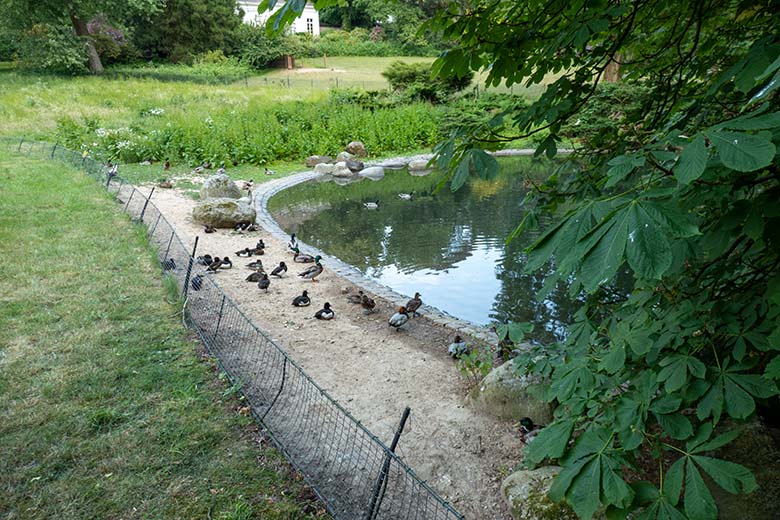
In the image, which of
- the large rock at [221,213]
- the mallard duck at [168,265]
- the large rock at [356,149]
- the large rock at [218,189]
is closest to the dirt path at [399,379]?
the mallard duck at [168,265]

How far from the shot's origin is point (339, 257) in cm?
1146

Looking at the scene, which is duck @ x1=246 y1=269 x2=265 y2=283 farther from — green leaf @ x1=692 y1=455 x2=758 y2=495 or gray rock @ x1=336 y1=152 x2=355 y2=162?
gray rock @ x1=336 y1=152 x2=355 y2=162

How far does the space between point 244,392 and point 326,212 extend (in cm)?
991

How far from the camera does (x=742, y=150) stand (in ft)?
4.92

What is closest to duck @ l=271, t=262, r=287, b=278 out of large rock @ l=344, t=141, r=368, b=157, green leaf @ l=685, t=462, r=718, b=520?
green leaf @ l=685, t=462, r=718, b=520

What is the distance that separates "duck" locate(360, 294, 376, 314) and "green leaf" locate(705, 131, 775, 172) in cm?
646

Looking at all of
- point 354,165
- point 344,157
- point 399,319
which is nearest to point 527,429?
point 399,319

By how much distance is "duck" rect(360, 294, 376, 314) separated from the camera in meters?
7.81

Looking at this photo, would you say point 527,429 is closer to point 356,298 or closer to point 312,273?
point 356,298

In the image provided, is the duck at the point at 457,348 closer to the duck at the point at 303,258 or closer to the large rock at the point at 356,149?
the duck at the point at 303,258

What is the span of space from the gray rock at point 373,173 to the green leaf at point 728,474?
17.6m

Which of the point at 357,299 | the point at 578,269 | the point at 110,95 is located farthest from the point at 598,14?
the point at 110,95

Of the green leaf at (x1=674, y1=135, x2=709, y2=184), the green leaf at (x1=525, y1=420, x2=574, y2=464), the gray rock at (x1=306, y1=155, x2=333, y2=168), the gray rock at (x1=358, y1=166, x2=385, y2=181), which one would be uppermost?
the green leaf at (x1=674, y1=135, x2=709, y2=184)

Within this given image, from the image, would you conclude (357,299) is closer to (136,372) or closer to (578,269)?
(136,372)
